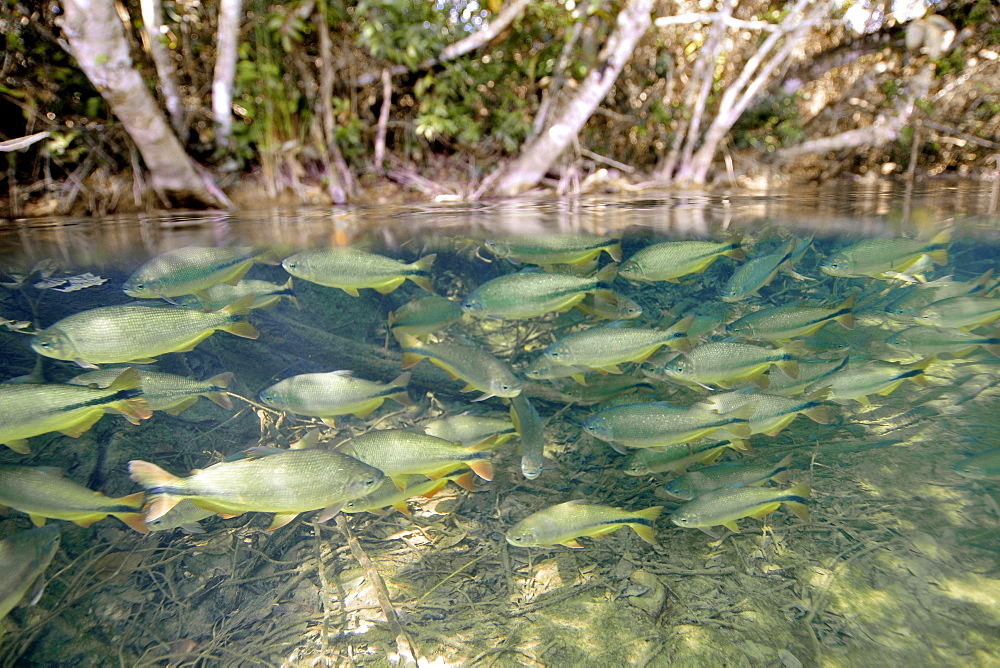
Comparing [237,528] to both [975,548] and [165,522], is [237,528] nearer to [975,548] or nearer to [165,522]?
[165,522]

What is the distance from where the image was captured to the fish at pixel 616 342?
129 inches

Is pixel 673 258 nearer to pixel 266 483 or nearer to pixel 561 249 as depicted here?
pixel 561 249

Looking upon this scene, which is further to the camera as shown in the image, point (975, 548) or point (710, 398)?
point (975, 548)

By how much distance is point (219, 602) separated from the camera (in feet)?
11.4

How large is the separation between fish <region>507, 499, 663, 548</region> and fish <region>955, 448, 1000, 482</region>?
2292mm

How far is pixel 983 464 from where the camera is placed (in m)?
3.43

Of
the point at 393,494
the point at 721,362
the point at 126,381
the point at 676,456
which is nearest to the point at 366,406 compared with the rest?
the point at 393,494

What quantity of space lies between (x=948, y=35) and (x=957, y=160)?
2879 mm

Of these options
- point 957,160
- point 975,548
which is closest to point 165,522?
point 975,548

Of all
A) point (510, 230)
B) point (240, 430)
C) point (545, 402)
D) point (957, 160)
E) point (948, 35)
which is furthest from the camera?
point (957, 160)

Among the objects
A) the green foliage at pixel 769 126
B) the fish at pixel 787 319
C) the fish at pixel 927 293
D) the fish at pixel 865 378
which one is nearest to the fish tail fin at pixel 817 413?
the fish at pixel 865 378

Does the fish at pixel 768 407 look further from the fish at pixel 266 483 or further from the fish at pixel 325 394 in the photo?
the fish at pixel 266 483

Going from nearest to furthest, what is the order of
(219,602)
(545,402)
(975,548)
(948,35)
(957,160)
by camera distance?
(219,602), (975,548), (545,402), (948,35), (957,160)

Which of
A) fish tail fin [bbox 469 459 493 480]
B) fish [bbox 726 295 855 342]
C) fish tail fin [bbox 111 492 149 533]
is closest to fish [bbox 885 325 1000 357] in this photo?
fish [bbox 726 295 855 342]
